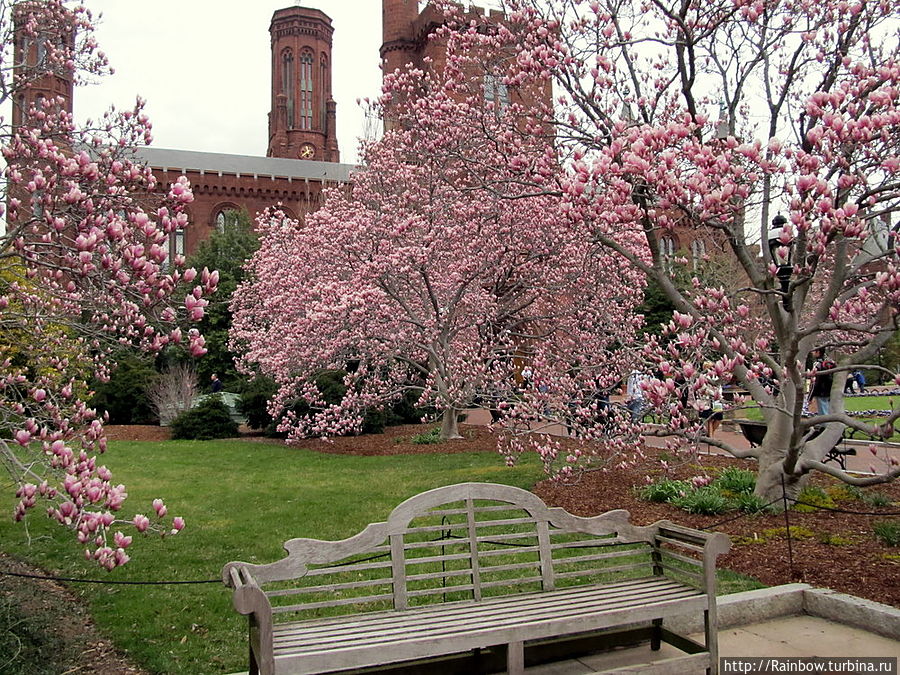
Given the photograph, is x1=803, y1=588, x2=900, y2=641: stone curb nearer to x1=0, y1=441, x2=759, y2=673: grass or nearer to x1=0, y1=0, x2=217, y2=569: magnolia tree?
x1=0, y1=441, x2=759, y2=673: grass

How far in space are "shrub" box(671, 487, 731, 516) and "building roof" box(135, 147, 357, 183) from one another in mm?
39663

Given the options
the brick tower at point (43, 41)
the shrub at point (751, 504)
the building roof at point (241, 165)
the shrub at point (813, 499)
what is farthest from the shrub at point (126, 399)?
the building roof at point (241, 165)

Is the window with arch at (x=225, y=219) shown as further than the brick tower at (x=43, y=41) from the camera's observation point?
Yes

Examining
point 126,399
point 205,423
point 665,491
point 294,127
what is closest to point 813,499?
point 665,491

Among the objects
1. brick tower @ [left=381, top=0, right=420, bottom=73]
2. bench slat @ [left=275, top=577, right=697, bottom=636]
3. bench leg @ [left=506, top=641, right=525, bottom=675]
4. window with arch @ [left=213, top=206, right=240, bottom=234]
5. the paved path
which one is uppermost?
brick tower @ [left=381, top=0, right=420, bottom=73]

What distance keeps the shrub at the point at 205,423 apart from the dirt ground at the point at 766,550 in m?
11.6

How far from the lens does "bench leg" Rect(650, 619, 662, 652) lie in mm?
4137

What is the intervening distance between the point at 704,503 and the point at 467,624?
4.72m

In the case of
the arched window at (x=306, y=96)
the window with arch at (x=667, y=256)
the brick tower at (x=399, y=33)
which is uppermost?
the arched window at (x=306, y=96)

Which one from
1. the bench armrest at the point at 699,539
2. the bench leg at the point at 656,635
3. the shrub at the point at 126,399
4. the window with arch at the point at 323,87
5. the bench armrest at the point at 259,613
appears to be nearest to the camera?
the bench armrest at the point at 259,613

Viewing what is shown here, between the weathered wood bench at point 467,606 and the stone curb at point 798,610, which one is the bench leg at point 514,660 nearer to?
the weathered wood bench at point 467,606

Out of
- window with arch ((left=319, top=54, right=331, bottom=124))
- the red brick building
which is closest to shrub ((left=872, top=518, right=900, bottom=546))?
the red brick building

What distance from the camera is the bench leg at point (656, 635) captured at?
4.14 m

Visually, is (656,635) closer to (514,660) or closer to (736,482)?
(514,660)
